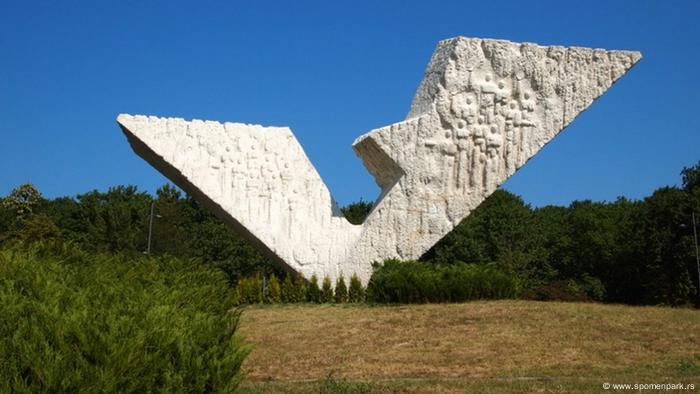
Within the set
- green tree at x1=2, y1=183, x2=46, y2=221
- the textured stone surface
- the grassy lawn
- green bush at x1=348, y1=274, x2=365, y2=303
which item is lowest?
the grassy lawn

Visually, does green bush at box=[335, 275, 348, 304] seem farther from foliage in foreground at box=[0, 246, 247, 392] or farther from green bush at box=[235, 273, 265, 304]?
foliage in foreground at box=[0, 246, 247, 392]

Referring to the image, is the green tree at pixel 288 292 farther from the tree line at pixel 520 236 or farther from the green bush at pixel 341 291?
the tree line at pixel 520 236

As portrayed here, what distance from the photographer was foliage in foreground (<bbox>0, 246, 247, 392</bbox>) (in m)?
3.45

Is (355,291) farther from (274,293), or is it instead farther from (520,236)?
(520,236)

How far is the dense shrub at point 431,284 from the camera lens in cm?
1109

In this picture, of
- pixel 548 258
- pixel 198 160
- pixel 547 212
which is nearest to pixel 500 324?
pixel 198 160

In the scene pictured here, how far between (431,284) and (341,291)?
5.31ft

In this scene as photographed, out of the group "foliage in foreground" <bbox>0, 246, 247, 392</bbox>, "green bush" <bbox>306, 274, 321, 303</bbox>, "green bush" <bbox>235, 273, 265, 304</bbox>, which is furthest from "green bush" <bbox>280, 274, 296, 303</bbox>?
"foliage in foreground" <bbox>0, 246, 247, 392</bbox>

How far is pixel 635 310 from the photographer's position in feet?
33.9

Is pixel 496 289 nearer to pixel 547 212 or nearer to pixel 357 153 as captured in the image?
pixel 357 153

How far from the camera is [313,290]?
1230cm

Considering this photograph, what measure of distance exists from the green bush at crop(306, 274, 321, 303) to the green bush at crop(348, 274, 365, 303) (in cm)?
56

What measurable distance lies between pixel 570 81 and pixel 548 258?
69.0 feet

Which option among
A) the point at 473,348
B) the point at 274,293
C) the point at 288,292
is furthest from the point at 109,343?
the point at 274,293
